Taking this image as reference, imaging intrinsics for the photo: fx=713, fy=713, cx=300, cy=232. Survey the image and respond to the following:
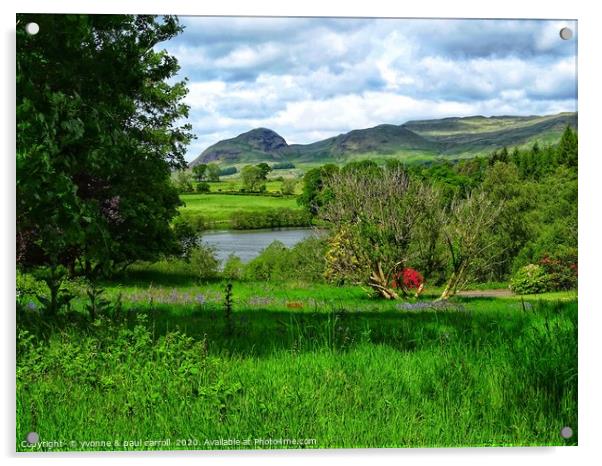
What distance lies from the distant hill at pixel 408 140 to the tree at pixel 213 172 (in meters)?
0.06

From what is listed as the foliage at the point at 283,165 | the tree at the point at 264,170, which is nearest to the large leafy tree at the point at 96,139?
the tree at the point at 264,170

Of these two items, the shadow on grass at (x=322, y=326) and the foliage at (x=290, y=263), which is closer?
the shadow on grass at (x=322, y=326)

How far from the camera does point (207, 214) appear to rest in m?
6.08

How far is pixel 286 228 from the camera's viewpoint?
619cm

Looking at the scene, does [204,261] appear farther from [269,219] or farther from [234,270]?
[269,219]

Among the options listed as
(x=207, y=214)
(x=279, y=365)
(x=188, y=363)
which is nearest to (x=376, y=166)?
(x=207, y=214)

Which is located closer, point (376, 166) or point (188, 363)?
point (188, 363)

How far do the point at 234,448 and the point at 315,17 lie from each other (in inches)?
137

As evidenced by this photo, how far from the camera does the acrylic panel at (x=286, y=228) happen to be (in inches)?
→ 216

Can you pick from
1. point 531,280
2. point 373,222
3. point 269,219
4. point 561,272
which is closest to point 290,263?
point 269,219

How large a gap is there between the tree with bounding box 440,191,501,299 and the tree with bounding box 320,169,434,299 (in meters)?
0.30

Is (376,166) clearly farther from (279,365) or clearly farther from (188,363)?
(188,363)

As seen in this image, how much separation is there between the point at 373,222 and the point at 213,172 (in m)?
1.60

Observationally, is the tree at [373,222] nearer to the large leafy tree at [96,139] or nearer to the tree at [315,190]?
the tree at [315,190]
